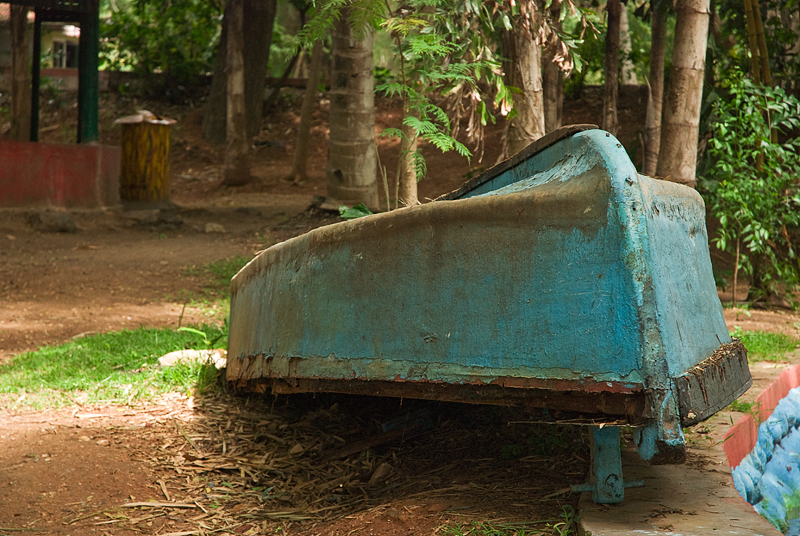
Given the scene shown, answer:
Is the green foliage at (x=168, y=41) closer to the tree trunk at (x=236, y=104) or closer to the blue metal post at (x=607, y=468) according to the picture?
the tree trunk at (x=236, y=104)

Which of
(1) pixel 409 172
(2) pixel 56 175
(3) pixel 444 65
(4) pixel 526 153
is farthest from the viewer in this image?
(2) pixel 56 175

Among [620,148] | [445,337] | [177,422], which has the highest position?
[620,148]

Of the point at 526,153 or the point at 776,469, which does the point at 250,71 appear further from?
the point at 776,469

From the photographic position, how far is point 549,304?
1950 mm

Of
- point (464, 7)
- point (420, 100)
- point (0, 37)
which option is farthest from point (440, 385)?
point (0, 37)

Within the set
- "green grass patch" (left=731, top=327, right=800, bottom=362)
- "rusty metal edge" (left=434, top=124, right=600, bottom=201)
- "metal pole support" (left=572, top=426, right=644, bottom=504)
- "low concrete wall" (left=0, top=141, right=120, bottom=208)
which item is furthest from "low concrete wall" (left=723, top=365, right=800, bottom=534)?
"low concrete wall" (left=0, top=141, right=120, bottom=208)

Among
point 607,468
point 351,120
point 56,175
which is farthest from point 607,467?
point 56,175

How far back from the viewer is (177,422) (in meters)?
3.26

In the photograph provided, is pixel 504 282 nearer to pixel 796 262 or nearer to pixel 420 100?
pixel 420 100

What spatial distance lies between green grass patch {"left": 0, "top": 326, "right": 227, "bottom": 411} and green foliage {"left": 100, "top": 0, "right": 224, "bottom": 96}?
1250cm

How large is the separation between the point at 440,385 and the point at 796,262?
5.30 metres

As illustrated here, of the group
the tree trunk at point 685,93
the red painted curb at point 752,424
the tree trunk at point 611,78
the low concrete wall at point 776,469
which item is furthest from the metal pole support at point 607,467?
the tree trunk at point 611,78

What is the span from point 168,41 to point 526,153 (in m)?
15.0

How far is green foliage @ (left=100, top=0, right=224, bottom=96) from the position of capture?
15547 millimetres
